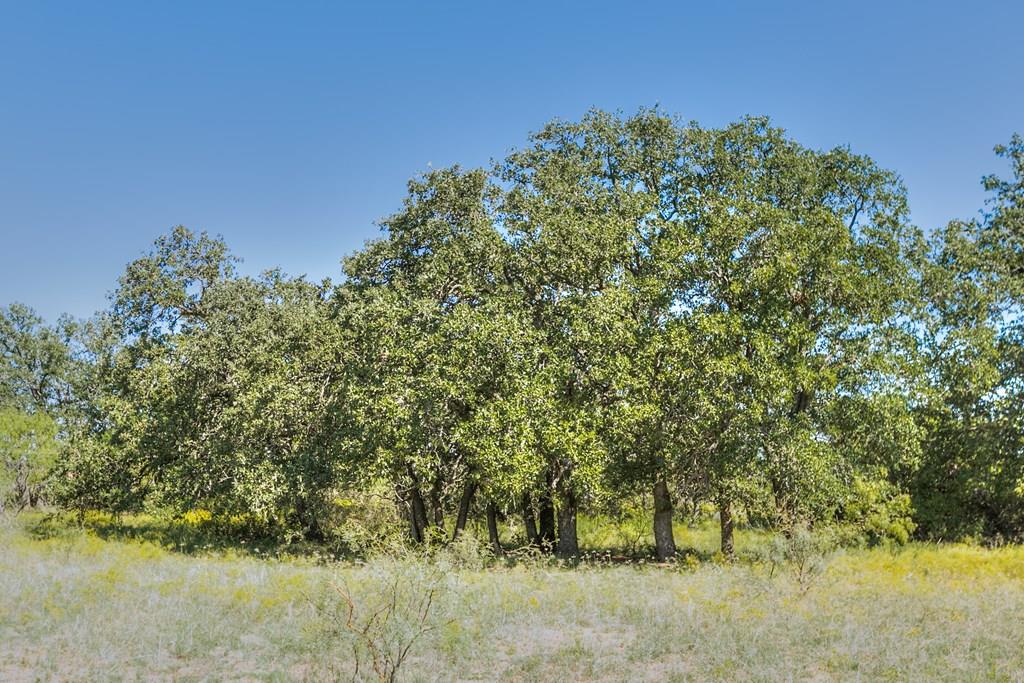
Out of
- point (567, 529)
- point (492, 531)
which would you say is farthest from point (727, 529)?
point (492, 531)

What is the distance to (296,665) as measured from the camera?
11.0 m


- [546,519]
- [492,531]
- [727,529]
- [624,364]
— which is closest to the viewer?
[624,364]

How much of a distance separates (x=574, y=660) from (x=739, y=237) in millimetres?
14044

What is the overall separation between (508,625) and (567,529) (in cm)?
1179

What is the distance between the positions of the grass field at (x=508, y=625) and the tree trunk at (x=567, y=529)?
595 cm

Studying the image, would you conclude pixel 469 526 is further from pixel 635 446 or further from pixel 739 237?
pixel 739 237

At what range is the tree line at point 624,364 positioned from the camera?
67.5 feet

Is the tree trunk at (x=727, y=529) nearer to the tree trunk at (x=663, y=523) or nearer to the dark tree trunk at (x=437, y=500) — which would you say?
the tree trunk at (x=663, y=523)

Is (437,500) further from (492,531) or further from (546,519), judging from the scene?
(546,519)

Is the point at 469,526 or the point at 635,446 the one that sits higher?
the point at 635,446

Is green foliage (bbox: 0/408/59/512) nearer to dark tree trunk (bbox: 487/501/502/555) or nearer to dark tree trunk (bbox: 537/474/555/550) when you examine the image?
dark tree trunk (bbox: 487/501/502/555)

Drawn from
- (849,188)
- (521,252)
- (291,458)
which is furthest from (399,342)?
(849,188)

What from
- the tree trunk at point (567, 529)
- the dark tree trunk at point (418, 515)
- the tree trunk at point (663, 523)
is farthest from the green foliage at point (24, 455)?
the tree trunk at point (663, 523)

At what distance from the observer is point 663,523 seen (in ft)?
78.2
